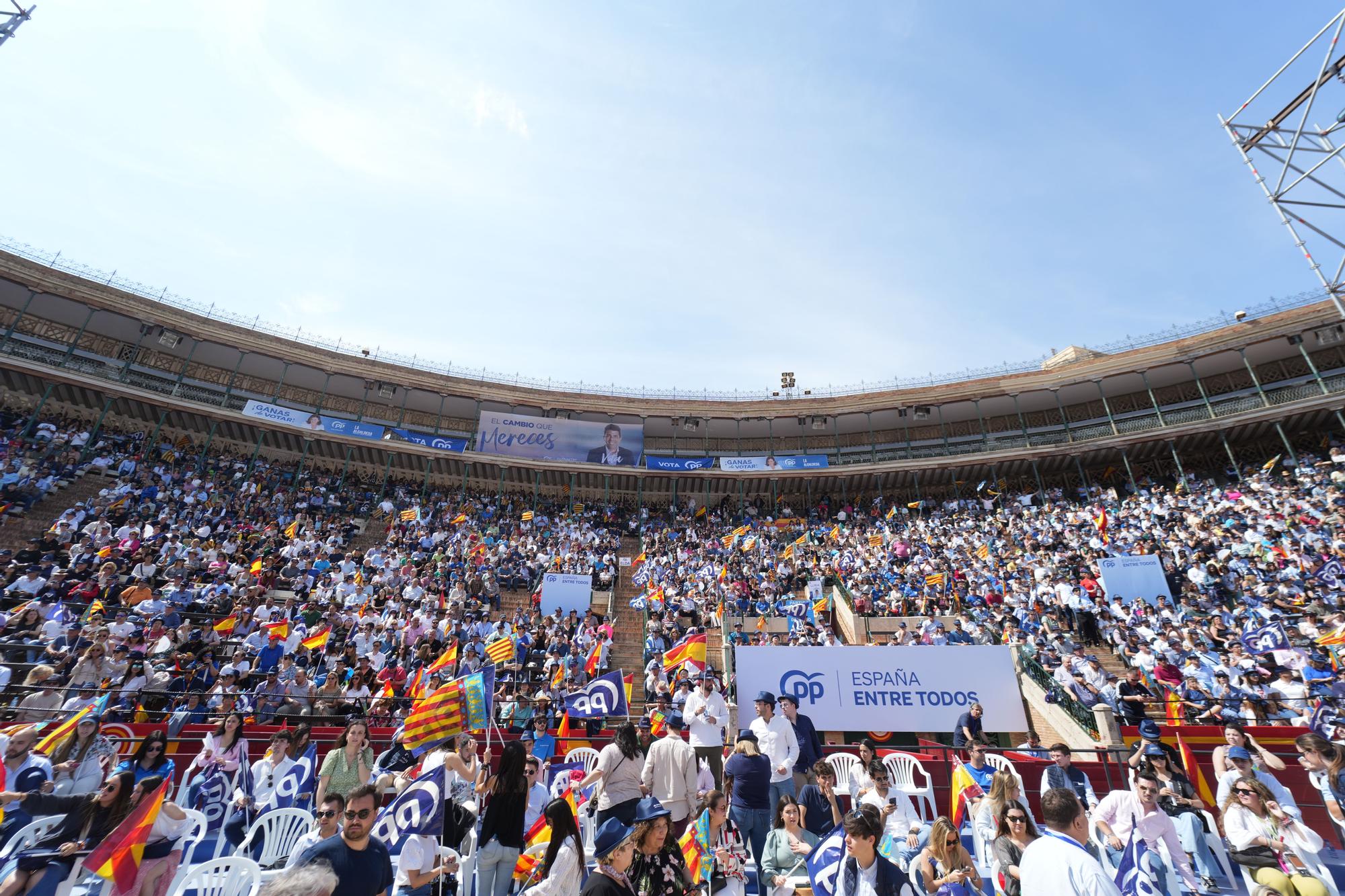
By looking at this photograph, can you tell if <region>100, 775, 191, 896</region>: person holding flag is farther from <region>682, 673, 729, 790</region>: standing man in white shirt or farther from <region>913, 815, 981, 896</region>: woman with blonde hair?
<region>913, 815, 981, 896</region>: woman with blonde hair

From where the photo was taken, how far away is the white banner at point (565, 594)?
18.1 metres

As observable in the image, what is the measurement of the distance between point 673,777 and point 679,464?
24.7 m

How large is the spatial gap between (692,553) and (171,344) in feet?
80.3

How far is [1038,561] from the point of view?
19.3 metres

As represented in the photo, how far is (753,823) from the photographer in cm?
605

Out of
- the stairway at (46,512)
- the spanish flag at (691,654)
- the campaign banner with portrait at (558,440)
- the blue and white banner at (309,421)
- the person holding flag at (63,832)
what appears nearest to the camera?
the person holding flag at (63,832)

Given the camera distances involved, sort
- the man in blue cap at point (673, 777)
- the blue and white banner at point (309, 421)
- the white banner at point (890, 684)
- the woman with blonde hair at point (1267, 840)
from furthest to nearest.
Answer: the blue and white banner at point (309, 421)
the white banner at point (890, 684)
the man in blue cap at point (673, 777)
the woman with blonde hair at point (1267, 840)

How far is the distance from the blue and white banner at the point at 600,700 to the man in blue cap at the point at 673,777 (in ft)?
15.2

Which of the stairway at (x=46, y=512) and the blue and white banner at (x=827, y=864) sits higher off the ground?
the stairway at (x=46, y=512)

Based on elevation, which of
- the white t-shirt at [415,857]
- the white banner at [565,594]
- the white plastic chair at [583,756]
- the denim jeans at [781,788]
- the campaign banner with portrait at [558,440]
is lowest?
the white t-shirt at [415,857]

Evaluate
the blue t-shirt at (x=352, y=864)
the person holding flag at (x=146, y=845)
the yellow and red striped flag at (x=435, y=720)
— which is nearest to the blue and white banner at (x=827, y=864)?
the blue t-shirt at (x=352, y=864)

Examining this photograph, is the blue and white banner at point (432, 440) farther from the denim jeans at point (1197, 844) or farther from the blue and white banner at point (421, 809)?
the denim jeans at point (1197, 844)

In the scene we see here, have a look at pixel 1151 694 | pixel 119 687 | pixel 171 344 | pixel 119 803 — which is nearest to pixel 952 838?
pixel 119 803

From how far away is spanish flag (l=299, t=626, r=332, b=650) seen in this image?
43.0 feet
